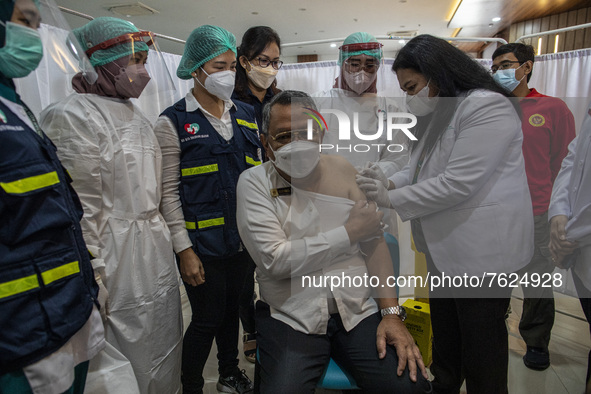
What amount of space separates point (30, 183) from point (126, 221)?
22.6 inches

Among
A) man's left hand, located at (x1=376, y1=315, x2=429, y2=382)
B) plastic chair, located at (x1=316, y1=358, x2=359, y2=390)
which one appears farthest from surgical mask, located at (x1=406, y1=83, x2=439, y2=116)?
plastic chair, located at (x1=316, y1=358, x2=359, y2=390)

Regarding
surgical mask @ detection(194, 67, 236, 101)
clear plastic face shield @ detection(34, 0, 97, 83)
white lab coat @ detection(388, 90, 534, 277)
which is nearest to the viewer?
clear plastic face shield @ detection(34, 0, 97, 83)

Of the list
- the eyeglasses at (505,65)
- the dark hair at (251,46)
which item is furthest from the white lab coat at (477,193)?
the eyeglasses at (505,65)

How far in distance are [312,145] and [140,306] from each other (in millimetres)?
970

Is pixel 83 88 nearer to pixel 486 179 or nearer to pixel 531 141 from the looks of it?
pixel 486 179

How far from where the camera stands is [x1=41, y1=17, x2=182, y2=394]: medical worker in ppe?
4.14 feet

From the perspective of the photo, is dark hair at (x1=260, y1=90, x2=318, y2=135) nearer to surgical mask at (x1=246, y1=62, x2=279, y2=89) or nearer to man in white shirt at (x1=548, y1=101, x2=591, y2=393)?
surgical mask at (x1=246, y1=62, x2=279, y2=89)

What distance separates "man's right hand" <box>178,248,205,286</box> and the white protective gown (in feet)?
0.17

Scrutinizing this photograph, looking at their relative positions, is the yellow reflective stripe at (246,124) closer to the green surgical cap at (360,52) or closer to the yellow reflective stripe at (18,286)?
the green surgical cap at (360,52)

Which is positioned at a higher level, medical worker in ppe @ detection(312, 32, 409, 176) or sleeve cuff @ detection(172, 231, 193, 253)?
medical worker in ppe @ detection(312, 32, 409, 176)

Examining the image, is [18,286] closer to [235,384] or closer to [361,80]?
[235,384]

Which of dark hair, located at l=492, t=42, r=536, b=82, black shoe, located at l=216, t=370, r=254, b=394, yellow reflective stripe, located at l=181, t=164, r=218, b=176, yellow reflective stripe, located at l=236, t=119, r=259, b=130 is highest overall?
dark hair, located at l=492, t=42, r=536, b=82

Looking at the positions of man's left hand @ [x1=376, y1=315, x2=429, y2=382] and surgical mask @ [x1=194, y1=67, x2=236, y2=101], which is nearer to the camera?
man's left hand @ [x1=376, y1=315, x2=429, y2=382]

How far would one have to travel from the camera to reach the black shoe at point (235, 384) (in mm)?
1896
